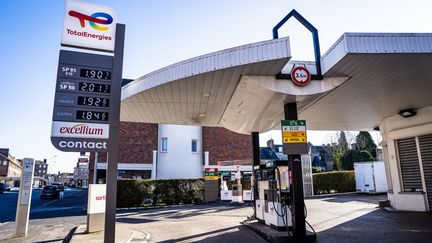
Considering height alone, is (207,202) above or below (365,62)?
below

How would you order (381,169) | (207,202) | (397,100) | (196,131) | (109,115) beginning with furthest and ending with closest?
1. (196,131)
2. (381,169)
3. (207,202)
4. (397,100)
5. (109,115)

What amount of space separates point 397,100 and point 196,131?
2068 centimetres

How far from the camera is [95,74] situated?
17.7 feet

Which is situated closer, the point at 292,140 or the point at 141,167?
the point at 292,140

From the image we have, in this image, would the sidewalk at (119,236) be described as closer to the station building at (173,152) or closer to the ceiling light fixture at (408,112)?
the ceiling light fixture at (408,112)

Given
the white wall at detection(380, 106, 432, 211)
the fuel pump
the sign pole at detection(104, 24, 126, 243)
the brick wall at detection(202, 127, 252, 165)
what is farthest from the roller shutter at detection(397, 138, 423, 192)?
the brick wall at detection(202, 127, 252, 165)

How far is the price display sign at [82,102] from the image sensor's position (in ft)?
16.5

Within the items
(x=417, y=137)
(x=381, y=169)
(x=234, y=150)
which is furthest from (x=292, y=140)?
(x=234, y=150)

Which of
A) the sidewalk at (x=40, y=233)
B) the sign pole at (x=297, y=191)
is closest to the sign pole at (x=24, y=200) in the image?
the sidewalk at (x=40, y=233)

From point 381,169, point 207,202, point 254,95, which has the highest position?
point 254,95

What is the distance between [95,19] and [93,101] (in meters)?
1.49

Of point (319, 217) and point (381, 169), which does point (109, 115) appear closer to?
point (319, 217)

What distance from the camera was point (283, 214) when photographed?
27.5ft

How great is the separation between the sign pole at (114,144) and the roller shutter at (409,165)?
12.5 m
